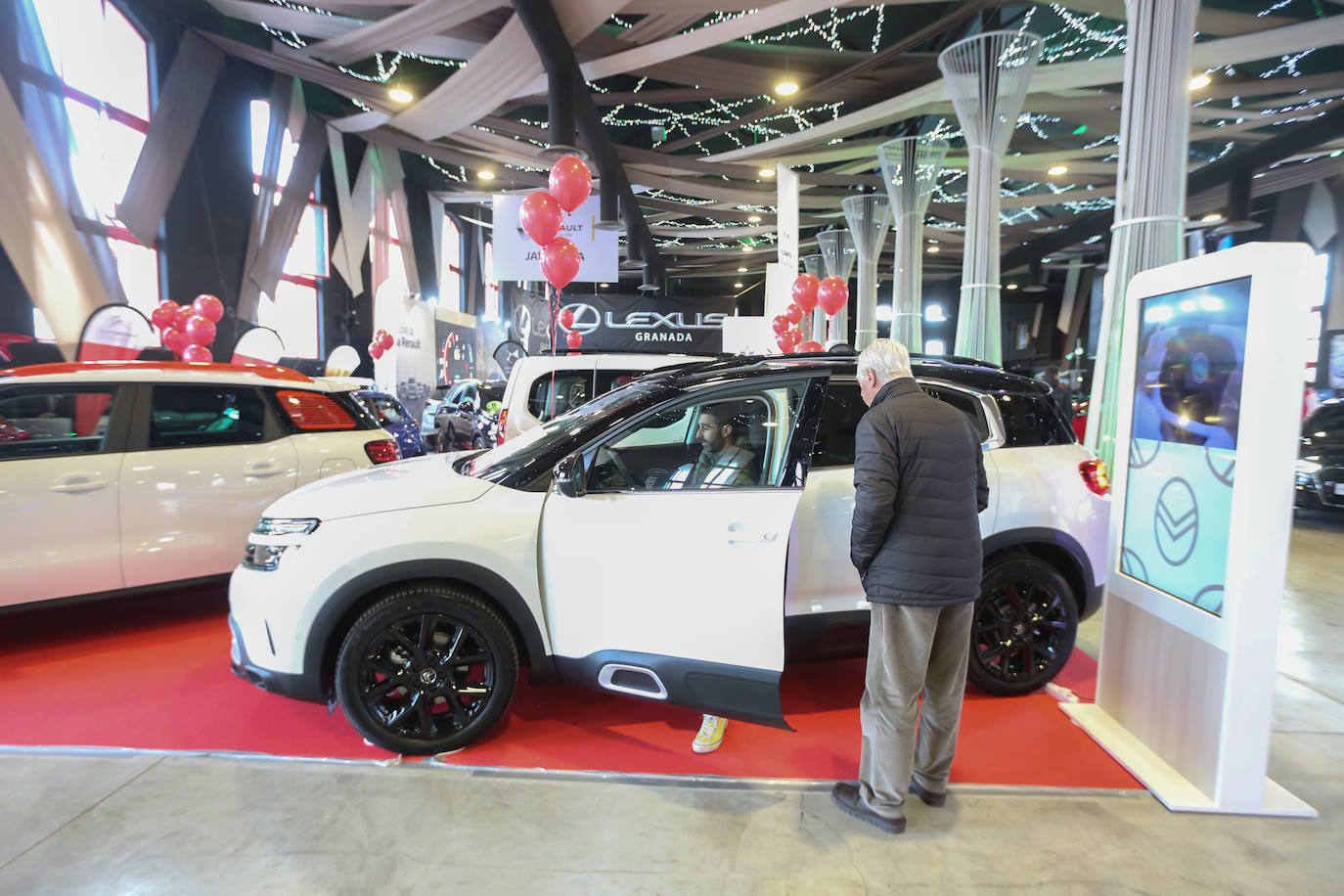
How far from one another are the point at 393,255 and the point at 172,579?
15208mm

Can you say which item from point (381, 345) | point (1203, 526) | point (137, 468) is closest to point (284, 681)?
point (137, 468)

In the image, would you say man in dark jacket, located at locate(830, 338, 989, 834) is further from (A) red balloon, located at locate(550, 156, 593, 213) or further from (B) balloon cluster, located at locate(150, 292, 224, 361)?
(B) balloon cluster, located at locate(150, 292, 224, 361)

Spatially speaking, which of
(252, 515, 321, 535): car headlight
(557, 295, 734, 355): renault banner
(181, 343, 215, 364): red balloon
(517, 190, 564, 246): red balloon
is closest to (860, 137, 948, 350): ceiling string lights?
(557, 295, 734, 355): renault banner

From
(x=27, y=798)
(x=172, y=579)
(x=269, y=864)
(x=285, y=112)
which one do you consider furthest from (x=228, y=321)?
(x=269, y=864)

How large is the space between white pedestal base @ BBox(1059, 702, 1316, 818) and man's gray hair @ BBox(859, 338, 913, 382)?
71.3 inches

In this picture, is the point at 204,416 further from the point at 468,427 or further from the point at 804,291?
the point at 804,291

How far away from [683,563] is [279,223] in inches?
530

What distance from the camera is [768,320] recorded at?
44.5ft

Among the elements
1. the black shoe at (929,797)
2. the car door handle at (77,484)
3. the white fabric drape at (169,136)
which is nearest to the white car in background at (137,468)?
the car door handle at (77,484)

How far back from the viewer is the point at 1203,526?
2.54 metres

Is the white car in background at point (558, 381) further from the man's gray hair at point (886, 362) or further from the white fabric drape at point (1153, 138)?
the man's gray hair at point (886, 362)

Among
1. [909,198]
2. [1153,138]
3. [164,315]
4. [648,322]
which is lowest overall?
[164,315]

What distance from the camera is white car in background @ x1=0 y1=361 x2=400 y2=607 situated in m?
3.55

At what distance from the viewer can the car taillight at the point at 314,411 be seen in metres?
4.46
